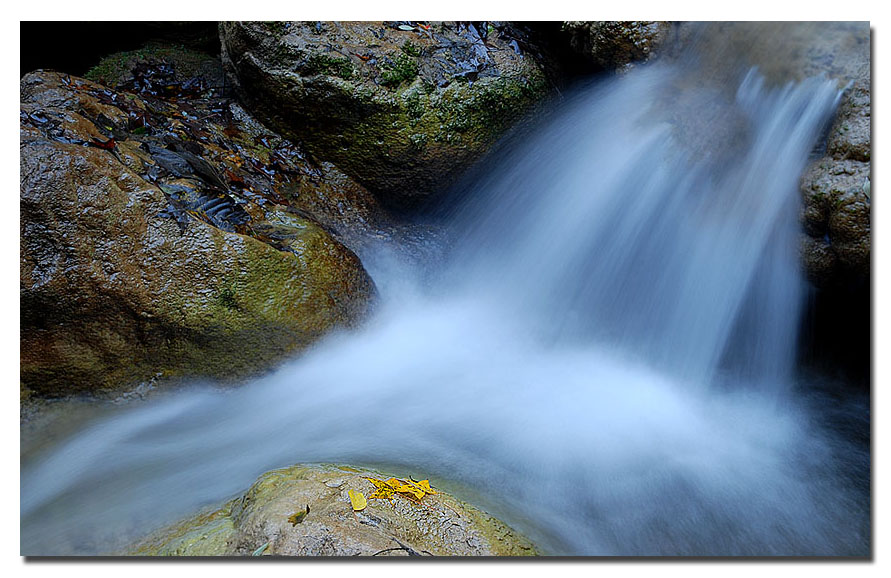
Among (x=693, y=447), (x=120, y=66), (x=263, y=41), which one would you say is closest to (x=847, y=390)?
(x=693, y=447)

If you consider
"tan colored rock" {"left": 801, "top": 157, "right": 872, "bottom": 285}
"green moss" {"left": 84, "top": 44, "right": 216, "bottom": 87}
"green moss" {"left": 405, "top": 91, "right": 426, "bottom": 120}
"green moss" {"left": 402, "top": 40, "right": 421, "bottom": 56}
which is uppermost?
"green moss" {"left": 84, "top": 44, "right": 216, "bottom": 87}

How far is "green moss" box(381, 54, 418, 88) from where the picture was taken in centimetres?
267

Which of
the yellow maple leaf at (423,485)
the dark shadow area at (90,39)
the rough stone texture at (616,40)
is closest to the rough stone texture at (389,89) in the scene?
the dark shadow area at (90,39)

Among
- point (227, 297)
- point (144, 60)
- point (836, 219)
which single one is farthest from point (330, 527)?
point (144, 60)

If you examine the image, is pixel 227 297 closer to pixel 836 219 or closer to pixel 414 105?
pixel 414 105

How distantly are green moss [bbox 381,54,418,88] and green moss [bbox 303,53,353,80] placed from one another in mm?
163

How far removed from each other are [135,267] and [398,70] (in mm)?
1429

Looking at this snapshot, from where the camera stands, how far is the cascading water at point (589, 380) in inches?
68.4

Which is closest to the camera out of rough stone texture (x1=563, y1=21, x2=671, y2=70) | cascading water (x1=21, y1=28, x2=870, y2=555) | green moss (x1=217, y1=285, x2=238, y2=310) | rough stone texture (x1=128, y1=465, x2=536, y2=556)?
rough stone texture (x1=128, y1=465, x2=536, y2=556)

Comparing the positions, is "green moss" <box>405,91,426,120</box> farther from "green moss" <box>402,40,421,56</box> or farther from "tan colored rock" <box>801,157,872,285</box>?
"tan colored rock" <box>801,157,872,285</box>

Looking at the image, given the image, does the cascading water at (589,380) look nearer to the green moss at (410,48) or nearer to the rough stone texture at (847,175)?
the rough stone texture at (847,175)

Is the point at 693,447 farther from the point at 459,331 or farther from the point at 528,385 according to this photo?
the point at 459,331

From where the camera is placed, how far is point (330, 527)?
1.37 meters

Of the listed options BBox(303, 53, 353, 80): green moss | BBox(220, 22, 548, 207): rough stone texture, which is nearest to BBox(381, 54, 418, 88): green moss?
BBox(220, 22, 548, 207): rough stone texture
